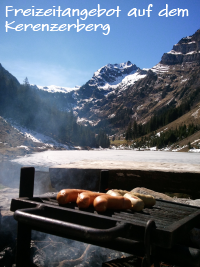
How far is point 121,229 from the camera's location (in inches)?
56.8

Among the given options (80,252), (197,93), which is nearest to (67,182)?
(80,252)

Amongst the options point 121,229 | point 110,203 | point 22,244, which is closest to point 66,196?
point 110,203

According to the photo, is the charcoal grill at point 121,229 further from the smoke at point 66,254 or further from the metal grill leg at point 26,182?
the smoke at point 66,254

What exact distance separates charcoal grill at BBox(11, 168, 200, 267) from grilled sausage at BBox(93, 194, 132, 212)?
0.18 ft

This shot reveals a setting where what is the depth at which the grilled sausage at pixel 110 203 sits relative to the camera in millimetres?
1914

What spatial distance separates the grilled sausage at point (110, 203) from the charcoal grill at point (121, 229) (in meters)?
0.06

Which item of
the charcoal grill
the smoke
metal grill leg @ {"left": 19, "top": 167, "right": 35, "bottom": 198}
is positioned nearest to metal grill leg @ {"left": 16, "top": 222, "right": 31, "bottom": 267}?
the charcoal grill

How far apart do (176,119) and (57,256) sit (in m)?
132

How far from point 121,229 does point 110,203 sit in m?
0.59

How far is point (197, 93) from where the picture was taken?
144125 millimetres

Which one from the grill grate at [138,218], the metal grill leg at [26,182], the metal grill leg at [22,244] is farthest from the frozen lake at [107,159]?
the metal grill leg at [22,244]

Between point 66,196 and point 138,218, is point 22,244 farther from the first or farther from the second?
point 138,218

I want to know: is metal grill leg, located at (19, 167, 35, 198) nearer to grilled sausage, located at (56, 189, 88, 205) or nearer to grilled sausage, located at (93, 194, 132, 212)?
grilled sausage, located at (56, 189, 88, 205)

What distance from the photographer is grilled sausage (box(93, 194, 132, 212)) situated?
75.4 inches
